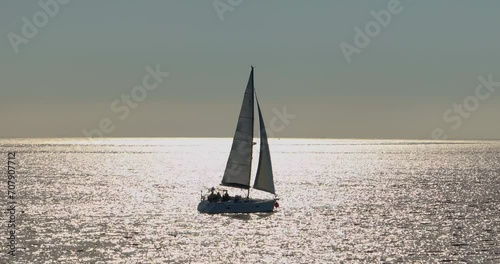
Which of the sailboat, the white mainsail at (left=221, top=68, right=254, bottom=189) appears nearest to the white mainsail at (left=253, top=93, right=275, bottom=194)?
the sailboat

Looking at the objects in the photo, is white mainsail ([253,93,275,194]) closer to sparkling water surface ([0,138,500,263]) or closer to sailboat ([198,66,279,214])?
sailboat ([198,66,279,214])

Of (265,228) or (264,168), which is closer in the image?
(265,228)

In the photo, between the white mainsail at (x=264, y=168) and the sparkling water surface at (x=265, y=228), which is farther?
the white mainsail at (x=264, y=168)

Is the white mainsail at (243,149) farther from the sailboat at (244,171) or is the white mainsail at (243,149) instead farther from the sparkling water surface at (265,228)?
the sparkling water surface at (265,228)

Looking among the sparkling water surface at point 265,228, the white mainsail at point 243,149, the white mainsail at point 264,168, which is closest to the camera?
the sparkling water surface at point 265,228

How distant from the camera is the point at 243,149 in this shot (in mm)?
88000

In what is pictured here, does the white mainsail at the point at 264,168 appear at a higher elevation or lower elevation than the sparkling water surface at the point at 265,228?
higher

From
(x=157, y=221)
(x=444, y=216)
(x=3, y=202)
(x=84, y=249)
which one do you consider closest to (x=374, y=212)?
Result: (x=444, y=216)

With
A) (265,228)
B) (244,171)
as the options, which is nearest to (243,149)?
(244,171)

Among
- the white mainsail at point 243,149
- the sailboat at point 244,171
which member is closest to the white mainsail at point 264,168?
the sailboat at point 244,171

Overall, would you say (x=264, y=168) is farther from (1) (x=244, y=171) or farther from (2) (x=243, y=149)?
(2) (x=243, y=149)

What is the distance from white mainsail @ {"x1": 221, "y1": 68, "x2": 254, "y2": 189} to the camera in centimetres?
8569

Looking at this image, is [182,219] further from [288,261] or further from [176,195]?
[176,195]

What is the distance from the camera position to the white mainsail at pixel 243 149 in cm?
8569
